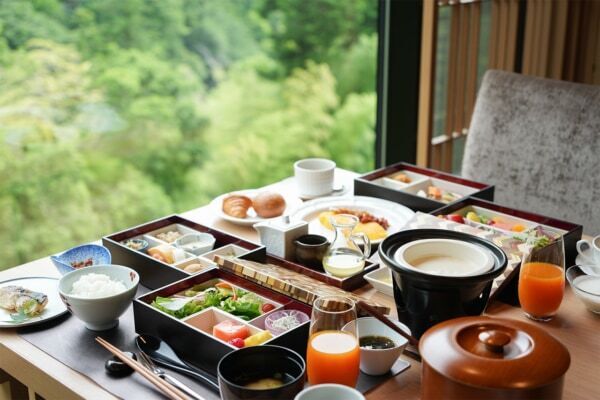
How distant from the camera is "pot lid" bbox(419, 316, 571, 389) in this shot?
105 cm

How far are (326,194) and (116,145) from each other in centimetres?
378

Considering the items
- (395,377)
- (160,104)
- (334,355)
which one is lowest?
(160,104)

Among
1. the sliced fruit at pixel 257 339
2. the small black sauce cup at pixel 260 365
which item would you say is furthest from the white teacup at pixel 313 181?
the small black sauce cup at pixel 260 365

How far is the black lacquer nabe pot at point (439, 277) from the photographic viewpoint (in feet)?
4.43

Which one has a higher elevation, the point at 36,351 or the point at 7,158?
the point at 36,351

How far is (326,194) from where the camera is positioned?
2279mm

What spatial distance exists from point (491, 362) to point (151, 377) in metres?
0.59

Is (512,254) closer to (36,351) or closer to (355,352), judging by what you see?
(355,352)

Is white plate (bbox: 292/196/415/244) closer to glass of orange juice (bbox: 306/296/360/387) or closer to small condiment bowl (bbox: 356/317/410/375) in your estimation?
small condiment bowl (bbox: 356/317/410/375)

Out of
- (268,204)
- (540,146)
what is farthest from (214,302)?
(540,146)

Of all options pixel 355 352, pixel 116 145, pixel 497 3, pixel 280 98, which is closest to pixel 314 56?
pixel 280 98

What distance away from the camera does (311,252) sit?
1778mm

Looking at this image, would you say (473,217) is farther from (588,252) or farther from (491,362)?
(491,362)

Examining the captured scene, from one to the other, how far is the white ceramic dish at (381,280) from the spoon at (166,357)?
452 millimetres
